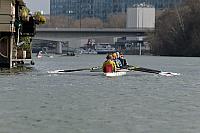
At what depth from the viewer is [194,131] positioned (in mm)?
19172

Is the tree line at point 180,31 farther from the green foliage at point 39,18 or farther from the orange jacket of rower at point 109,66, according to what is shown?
the orange jacket of rower at point 109,66

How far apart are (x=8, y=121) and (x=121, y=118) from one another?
13.9 feet

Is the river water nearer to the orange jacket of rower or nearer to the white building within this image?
the orange jacket of rower

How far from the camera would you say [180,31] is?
123688mm

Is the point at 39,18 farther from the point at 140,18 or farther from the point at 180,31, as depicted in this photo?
the point at 140,18

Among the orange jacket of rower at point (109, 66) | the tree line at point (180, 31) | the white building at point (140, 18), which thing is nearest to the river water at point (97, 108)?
the orange jacket of rower at point (109, 66)

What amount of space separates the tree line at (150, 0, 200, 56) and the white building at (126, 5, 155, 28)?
41707 millimetres

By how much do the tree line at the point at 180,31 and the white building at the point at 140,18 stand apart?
137ft

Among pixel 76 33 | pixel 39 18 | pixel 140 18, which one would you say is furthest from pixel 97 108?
pixel 140 18

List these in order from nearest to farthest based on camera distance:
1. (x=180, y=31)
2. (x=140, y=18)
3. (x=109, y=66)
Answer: (x=109, y=66)
(x=180, y=31)
(x=140, y=18)

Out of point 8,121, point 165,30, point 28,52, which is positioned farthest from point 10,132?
point 165,30

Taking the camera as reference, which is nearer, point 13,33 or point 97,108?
point 97,108

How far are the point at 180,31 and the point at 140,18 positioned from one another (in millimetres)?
52051

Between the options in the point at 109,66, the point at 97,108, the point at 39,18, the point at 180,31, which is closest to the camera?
the point at 97,108
